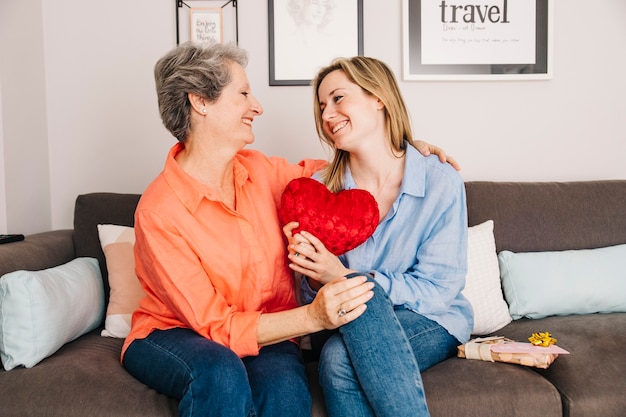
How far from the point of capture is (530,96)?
2.50m

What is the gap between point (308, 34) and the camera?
2443 millimetres

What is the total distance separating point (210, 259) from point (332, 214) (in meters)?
0.37

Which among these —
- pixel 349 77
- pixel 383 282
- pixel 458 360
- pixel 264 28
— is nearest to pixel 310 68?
pixel 264 28

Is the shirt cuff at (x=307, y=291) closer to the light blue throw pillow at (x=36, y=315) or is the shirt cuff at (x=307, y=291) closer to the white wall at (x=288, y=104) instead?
the light blue throw pillow at (x=36, y=315)

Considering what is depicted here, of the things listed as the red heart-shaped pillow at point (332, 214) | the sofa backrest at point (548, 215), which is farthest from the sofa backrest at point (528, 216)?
the red heart-shaped pillow at point (332, 214)

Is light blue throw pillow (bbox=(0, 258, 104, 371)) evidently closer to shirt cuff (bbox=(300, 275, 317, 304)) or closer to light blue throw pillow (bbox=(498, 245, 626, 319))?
shirt cuff (bbox=(300, 275, 317, 304))

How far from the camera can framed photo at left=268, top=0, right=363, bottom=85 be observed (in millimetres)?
2432

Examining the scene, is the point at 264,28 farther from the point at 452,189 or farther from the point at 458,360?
the point at 458,360

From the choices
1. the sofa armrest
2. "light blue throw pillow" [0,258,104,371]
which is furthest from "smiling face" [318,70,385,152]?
the sofa armrest

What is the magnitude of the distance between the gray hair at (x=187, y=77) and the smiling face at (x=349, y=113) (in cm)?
33

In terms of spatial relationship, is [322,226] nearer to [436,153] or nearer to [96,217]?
[436,153]

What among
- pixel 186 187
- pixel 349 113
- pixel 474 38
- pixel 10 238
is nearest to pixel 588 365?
pixel 349 113

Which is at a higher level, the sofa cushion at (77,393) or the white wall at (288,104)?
the white wall at (288,104)

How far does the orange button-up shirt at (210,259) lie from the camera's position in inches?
56.9
